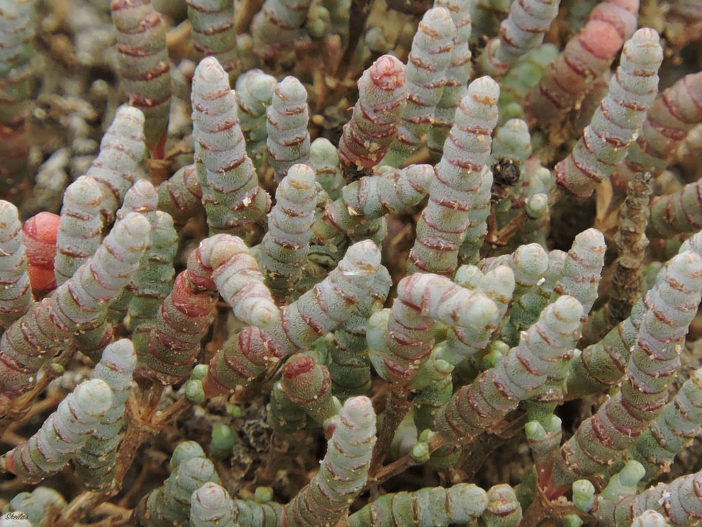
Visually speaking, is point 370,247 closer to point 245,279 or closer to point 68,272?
point 245,279

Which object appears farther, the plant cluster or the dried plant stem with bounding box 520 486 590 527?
the dried plant stem with bounding box 520 486 590 527

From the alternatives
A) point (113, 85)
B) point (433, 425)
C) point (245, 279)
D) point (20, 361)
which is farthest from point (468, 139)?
point (113, 85)

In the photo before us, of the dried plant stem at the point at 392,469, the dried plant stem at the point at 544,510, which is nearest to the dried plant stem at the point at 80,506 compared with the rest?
the dried plant stem at the point at 392,469

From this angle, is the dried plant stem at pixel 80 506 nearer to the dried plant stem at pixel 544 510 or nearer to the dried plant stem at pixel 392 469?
the dried plant stem at pixel 392 469

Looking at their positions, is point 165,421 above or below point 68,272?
below

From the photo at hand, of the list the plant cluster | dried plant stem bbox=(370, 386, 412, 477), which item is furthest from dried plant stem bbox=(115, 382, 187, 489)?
dried plant stem bbox=(370, 386, 412, 477)

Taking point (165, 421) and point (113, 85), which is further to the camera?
point (113, 85)

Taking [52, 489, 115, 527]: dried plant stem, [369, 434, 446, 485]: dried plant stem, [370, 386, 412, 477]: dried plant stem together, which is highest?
[370, 386, 412, 477]: dried plant stem

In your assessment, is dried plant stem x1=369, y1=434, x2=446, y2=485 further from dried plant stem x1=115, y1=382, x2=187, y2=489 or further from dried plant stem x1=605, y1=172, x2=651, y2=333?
dried plant stem x1=605, y1=172, x2=651, y2=333

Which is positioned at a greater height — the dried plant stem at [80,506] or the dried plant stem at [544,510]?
the dried plant stem at [544,510]
